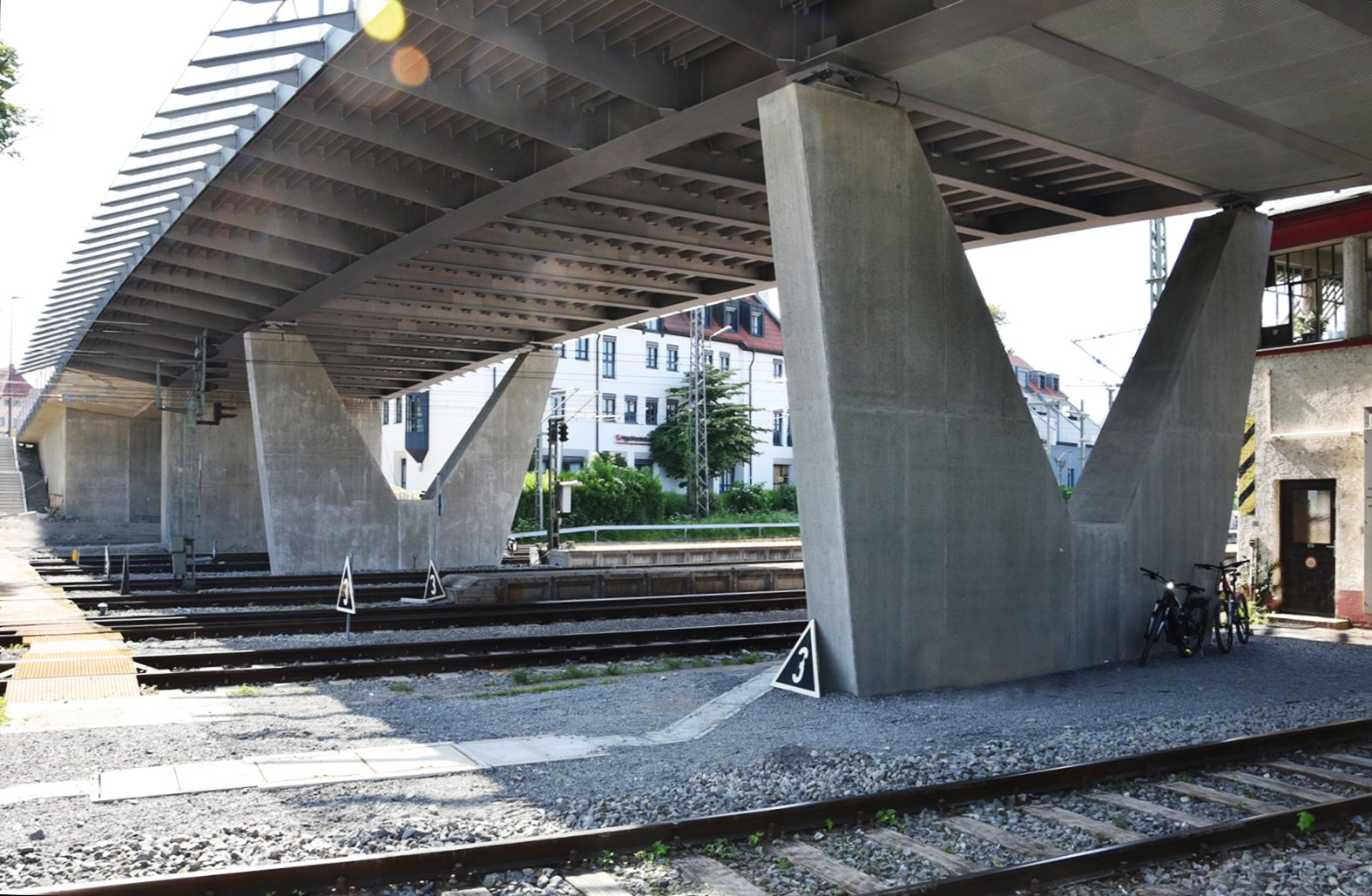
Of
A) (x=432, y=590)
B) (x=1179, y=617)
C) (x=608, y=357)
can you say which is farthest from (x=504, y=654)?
(x=608, y=357)

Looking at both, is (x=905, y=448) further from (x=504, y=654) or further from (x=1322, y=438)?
(x=1322, y=438)

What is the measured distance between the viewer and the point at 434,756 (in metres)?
9.00

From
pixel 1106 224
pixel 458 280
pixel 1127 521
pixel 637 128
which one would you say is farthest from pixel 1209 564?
pixel 458 280

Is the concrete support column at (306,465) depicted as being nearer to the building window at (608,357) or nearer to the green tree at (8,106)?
the green tree at (8,106)

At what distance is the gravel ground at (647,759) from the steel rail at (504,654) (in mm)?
641

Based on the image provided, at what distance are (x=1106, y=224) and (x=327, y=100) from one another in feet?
38.9

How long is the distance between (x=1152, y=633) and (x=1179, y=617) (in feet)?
2.37

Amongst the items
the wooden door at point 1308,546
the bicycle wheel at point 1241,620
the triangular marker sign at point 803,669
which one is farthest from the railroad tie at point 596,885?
the wooden door at point 1308,546

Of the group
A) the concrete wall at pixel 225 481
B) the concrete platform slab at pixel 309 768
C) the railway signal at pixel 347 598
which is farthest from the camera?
the concrete wall at pixel 225 481

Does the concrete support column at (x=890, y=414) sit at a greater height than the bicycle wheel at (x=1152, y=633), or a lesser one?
greater

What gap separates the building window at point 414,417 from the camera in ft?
209

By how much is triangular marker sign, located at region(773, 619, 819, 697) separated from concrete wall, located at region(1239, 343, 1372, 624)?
10932 millimetres

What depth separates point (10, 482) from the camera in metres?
67.8

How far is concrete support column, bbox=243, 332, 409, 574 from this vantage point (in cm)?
2941
